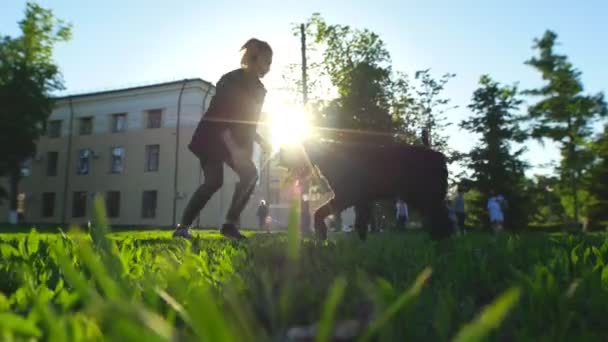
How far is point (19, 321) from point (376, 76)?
27.0 metres

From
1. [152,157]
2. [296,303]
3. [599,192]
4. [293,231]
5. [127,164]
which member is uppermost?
[152,157]

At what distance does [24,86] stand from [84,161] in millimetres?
7626

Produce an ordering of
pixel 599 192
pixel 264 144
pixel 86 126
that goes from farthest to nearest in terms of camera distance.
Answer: pixel 86 126 < pixel 599 192 < pixel 264 144

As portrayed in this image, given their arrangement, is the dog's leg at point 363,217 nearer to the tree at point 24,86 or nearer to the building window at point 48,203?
the tree at point 24,86

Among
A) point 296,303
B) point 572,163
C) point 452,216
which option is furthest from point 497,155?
point 296,303

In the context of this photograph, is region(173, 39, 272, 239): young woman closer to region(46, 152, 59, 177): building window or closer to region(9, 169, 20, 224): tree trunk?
region(9, 169, 20, 224): tree trunk

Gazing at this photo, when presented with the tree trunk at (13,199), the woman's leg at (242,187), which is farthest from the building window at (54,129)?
the woman's leg at (242,187)

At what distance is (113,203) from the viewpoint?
3594 cm

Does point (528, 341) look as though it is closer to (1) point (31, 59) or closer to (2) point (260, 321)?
(2) point (260, 321)

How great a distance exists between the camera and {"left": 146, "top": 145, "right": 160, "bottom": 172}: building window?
115 ft

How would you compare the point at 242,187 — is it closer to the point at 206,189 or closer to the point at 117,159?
the point at 206,189

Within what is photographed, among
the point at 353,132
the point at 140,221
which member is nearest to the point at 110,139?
the point at 140,221

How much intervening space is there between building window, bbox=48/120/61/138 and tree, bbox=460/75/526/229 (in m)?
32.4

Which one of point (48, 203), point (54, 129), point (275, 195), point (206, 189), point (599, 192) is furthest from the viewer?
point (275, 195)
